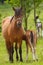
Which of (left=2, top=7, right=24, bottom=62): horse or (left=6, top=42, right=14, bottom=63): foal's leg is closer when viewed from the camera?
(left=2, top=7, right=24, bottom=62): horse

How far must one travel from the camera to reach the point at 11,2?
21.1 meters

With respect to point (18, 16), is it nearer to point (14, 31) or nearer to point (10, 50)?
point (14, 31)

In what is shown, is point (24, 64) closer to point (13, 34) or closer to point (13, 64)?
point (13, 64)

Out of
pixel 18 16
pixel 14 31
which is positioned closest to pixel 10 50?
pixel 14 31

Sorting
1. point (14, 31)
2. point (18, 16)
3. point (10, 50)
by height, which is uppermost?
point (18, 16)

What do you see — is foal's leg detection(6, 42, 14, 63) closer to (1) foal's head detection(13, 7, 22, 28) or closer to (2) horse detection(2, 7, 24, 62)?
(2) horse detection(2, 7, 24, 62)

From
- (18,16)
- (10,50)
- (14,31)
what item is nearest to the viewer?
(18,16)

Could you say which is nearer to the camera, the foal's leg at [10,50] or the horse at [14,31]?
the horse at [14,31]

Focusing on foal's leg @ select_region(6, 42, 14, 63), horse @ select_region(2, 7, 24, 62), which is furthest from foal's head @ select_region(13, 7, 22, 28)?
foal's leg @ select_region(6, 42, 14, 63)

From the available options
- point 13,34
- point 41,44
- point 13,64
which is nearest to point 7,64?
point 13,64

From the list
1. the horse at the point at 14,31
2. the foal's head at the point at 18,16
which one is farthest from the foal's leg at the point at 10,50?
the foal's head at the point at 18,16

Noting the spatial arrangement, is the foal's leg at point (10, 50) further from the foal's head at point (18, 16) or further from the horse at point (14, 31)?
the foal's head at point (18, 16)

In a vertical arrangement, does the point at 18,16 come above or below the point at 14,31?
above

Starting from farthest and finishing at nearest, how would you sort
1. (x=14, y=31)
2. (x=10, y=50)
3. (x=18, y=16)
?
(x=10, y=50) → (x=14, y=31) → (x=18, y=16)
